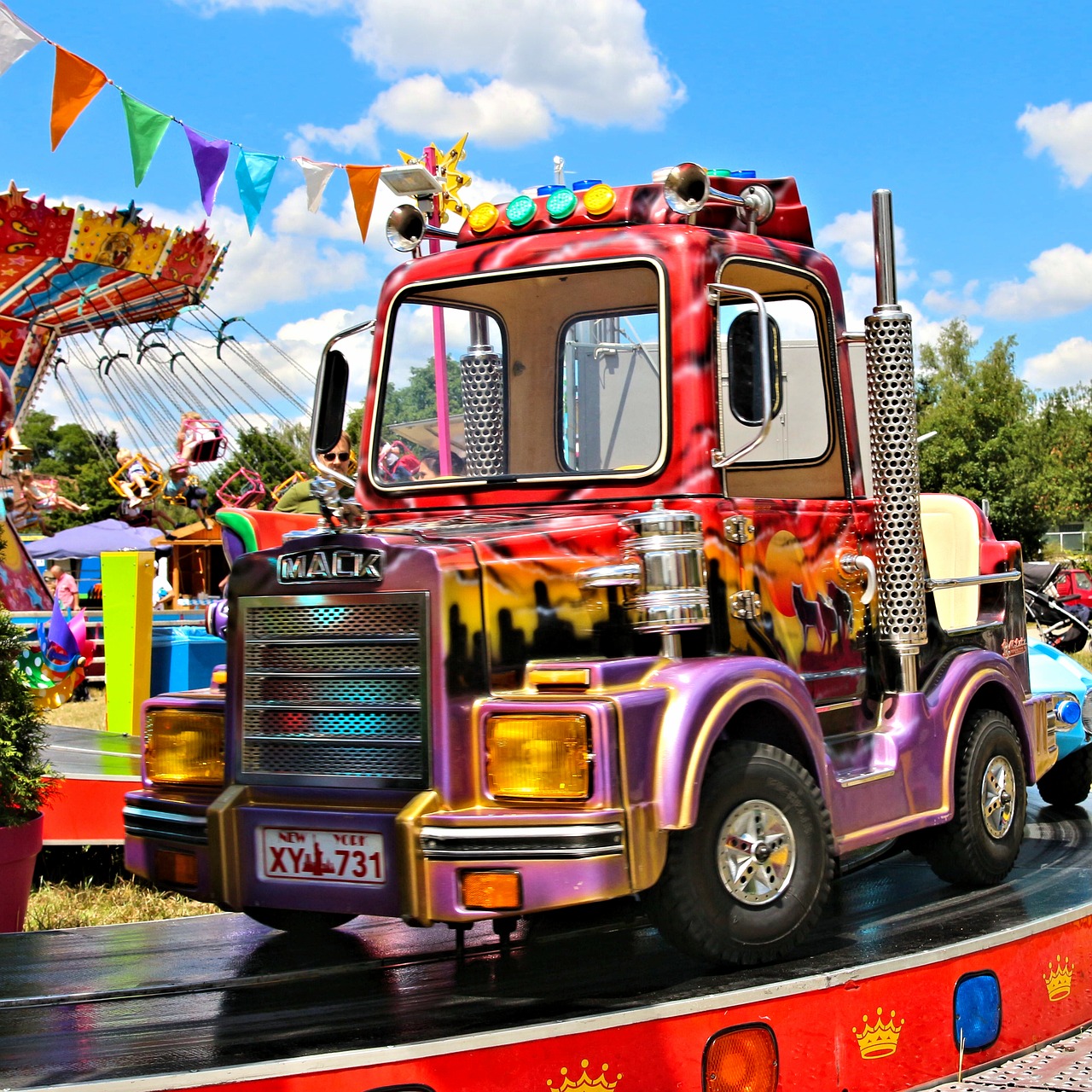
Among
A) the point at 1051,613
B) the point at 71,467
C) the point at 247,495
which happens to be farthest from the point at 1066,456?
the point at 71,467

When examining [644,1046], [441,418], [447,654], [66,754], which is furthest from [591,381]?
[66,754]

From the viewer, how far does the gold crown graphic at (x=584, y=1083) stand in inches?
132

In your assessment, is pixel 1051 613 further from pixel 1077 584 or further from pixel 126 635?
pixel 1077 584

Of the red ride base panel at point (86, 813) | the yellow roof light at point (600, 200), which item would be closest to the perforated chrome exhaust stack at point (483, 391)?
the yellow roof light at point (600, 200)

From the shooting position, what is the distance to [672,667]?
4.16 metres

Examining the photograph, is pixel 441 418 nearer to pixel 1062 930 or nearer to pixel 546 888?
pixel 546 888

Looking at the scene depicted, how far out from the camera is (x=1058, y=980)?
4.67 meters

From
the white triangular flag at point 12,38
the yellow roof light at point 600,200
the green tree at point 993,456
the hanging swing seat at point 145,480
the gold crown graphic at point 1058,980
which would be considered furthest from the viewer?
the green tree at point 993,456

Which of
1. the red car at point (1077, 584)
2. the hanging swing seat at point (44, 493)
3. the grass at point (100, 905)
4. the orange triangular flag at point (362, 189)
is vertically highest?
the orange triangular flag at point (362, 189)

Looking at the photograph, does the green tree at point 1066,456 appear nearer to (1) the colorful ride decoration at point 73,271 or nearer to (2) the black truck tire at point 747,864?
(1) the colorful ride decoration at point 73,271

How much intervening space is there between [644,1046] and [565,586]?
4.50 feet

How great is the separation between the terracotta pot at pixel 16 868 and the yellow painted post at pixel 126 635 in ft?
16.5

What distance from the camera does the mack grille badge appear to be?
4.02 meters

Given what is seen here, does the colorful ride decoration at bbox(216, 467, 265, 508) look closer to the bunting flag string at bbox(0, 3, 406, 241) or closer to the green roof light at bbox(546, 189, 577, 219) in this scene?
the bunting flag string at bbox(0, 3, 406, 241)
